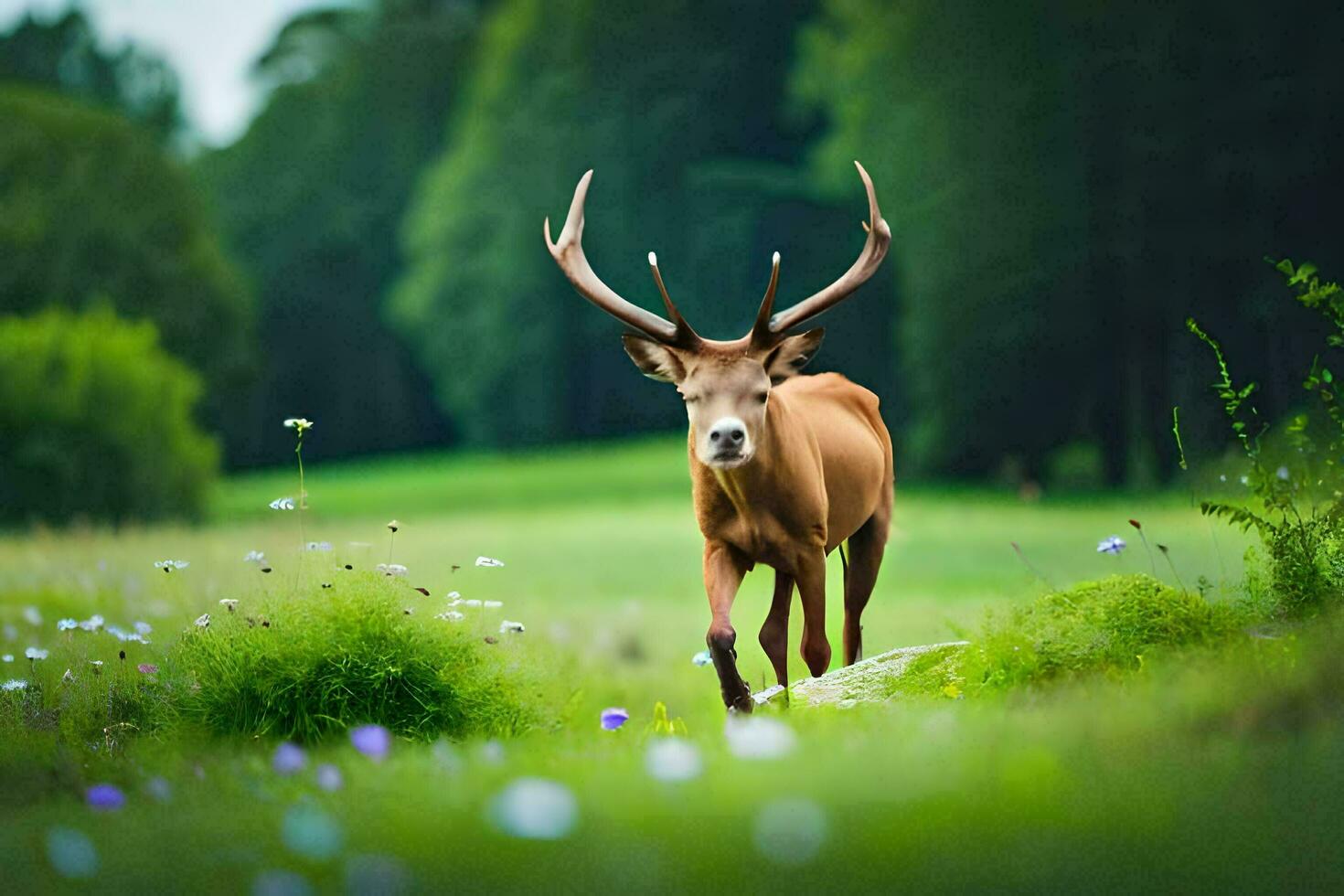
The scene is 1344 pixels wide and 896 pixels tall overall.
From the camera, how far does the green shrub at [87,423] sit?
68.0ft

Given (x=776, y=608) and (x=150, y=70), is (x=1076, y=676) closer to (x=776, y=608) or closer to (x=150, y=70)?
(x=776, y=608)

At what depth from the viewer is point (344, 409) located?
44.0m

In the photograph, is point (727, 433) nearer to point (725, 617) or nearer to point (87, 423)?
point (725, 617)

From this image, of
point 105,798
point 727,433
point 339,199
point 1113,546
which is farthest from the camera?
point 339,199

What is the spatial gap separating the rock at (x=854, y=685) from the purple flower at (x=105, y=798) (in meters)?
2.56

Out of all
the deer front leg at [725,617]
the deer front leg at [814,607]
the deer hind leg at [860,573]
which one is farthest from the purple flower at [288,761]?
the deer hind leg at [860,573]

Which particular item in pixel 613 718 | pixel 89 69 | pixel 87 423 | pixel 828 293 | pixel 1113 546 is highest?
pixel 89 69

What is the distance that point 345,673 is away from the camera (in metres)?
5.85

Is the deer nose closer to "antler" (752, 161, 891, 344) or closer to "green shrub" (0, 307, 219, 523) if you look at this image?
"antler" (752, 161, 891, 344)

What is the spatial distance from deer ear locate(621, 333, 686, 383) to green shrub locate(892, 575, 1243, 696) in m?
1.64

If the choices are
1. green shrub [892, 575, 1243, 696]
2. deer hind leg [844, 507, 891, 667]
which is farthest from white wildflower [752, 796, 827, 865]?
deer hind leg [844, 507, 891, 667]

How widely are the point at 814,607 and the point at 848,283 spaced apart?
1.46 m

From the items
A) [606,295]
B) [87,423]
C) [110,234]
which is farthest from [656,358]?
[110,234]

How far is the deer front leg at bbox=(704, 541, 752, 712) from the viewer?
235 inches
